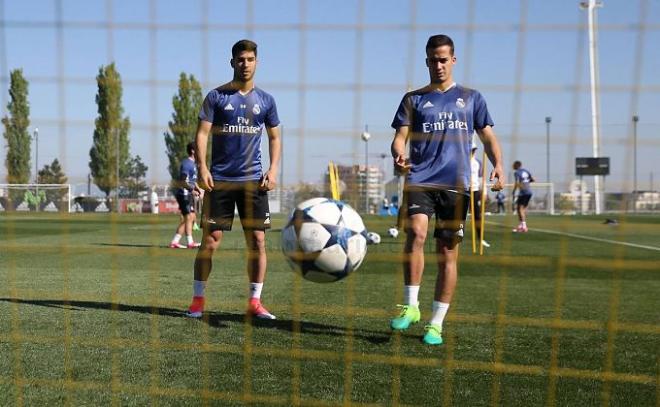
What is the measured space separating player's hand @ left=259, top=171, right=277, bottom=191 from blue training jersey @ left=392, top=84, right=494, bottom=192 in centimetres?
93

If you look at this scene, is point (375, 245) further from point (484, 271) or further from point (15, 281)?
point (15, 281)

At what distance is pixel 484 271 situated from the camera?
311 inches

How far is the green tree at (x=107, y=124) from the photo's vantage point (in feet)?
14.8

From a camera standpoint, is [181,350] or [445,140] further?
[445,140]

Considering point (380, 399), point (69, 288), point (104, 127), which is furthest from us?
point (69, 288)

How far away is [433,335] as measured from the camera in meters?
4.01

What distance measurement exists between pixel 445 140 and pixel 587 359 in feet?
4.77

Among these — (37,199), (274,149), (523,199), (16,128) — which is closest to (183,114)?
(16,128)

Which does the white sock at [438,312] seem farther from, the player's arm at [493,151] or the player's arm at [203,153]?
the player's arm at [203,153]

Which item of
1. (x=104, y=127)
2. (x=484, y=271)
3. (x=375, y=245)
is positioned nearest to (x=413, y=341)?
(x=104, y=127)

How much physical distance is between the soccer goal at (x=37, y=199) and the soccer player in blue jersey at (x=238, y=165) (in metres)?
21.7

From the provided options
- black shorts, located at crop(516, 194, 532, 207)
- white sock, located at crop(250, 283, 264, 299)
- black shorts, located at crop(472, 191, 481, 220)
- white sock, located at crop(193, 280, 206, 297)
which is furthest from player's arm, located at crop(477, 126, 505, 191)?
black shorts, located at crop(516, 194, 532, 207)

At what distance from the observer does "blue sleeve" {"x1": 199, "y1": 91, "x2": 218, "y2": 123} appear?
186 inches

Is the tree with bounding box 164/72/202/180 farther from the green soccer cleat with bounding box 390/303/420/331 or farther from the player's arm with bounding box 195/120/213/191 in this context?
the green soccer cleat with bounding box 390/303/420/331
